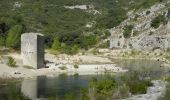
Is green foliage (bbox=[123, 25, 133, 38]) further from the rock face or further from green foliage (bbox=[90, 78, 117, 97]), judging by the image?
green foliage (bbox=[90, 78, 117, 97])

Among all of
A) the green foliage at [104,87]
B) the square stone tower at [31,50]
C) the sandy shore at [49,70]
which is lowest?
the green foliage at [104,87]

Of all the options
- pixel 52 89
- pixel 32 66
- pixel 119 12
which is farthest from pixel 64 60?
pixel 119 12

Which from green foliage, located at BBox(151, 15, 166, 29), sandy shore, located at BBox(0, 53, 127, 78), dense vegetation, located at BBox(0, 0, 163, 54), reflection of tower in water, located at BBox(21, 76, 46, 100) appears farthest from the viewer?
green foliage, located at BBox(151, 15, 166, 29)

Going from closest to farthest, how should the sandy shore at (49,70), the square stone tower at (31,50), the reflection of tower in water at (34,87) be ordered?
the reflection of tower in water at (34,87)
the sandy shore at (49,70)
the square stone tower at (31,50)

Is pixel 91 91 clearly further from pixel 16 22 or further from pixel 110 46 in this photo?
pixel 110 46

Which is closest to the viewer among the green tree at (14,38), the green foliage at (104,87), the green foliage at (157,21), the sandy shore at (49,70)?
the green foliage at (104,87)

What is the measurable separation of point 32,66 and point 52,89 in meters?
19.5

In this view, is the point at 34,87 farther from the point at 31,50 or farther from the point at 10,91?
the point at 31,50

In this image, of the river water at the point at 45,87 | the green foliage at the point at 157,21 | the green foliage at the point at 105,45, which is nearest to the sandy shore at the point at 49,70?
the river water at the point at 45,87

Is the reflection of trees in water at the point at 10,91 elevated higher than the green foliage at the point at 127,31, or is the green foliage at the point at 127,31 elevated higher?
the green foliage at the point at 127,31

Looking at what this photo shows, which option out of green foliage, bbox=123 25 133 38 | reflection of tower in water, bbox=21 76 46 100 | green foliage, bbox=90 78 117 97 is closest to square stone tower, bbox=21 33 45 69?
reflection of tower in water, bbox=21 76 46 100

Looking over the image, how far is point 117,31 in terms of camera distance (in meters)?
148

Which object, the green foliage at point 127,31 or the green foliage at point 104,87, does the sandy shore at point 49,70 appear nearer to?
A: the green foliage at point 104,87

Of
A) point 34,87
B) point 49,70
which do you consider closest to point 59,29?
point 49,70
